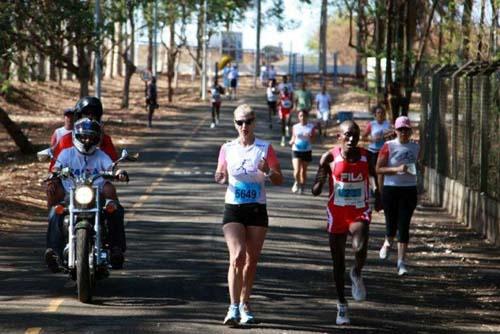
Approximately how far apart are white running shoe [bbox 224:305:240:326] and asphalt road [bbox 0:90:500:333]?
9 cm

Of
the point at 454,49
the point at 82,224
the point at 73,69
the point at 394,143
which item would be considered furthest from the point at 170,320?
the point at 73,69

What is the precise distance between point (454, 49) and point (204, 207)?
1540 cm

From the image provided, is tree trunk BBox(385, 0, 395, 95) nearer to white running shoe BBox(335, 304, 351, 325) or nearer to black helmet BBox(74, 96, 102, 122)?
black helmet BBox(74, 96, 102, 122)

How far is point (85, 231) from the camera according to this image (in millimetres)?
11414

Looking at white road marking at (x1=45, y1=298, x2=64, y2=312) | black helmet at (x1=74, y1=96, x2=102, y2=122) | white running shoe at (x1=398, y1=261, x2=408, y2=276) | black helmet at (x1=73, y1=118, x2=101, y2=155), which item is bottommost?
white running shoe at (x1=398, y1=261, x2=408, y2=276)

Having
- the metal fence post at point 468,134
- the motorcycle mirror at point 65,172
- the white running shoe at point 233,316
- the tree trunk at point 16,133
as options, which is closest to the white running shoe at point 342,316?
the white running shoe at point 233,316

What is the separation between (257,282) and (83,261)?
8.41ft

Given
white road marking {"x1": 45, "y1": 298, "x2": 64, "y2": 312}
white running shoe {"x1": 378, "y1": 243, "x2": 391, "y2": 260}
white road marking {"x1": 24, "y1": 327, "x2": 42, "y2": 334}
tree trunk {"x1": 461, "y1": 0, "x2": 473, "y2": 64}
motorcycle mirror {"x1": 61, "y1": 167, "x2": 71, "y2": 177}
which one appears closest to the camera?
white road marking {"x1": 24, "y1": 327, "x2": 42, "y2": 334}

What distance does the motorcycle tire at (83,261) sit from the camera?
11328 millimetres

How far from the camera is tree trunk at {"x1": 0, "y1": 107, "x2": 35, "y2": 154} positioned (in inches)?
1299

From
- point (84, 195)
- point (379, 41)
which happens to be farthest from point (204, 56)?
point (84, 195)

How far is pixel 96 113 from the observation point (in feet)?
40.9

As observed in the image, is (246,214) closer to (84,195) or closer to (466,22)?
(84,195)

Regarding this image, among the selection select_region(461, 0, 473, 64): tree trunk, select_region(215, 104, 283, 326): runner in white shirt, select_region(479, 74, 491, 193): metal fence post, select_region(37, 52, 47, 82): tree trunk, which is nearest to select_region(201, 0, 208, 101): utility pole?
select_region(37, 52, 47, 82): tree trunk
